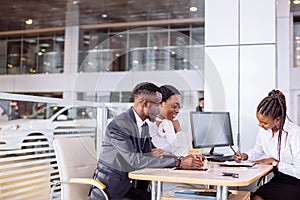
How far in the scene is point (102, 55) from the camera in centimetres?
1166

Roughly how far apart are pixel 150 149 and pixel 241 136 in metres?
1.27

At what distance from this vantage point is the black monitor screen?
10.3ft

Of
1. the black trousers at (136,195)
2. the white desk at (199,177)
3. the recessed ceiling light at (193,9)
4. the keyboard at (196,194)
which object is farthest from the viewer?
the recessed ceiling light at (193,9)

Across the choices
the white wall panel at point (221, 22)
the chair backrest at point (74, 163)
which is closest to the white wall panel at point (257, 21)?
the white wall panel at point (221, 22)

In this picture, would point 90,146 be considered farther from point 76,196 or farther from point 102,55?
point 102,55

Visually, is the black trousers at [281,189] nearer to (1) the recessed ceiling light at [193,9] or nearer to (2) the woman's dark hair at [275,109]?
(2) the woman's dark hair at [275,109]


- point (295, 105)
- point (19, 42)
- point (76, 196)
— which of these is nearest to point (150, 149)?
point (76, 196)

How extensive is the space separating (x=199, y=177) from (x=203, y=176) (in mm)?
54

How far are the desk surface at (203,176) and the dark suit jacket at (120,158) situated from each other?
79 millimetres

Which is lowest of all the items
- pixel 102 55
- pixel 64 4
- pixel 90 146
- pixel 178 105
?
pixel 90 146

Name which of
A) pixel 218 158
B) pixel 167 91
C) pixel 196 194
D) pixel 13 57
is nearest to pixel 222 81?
pixel 218 158

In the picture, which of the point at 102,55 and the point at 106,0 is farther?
the point at 102,55

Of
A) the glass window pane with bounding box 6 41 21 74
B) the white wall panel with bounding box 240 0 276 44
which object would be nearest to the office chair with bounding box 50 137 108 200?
the white wall panel with bounding box 240 0 276 44

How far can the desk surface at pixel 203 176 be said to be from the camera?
2.11 metres
